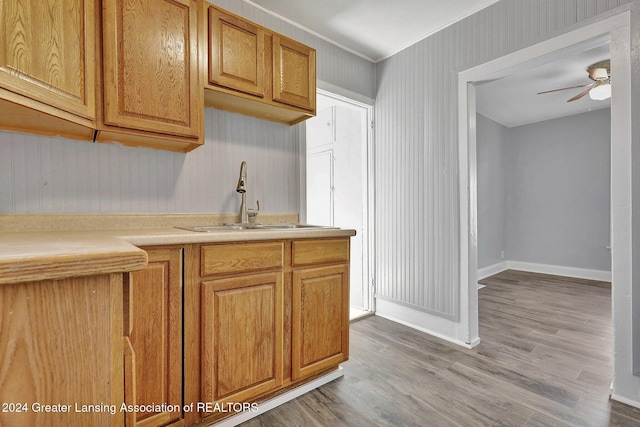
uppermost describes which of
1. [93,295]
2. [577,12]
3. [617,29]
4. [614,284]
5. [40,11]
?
[577,12]

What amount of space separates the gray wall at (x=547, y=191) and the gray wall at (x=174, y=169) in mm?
3639

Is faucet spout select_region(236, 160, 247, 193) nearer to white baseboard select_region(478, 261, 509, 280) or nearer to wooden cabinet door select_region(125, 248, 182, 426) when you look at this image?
wooden cabinet door select_region(125, 248, 182, 426)

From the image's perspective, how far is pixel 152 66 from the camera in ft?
5.05

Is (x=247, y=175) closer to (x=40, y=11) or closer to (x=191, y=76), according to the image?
(x=191, y=76)

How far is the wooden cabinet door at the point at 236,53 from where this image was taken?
1.73m

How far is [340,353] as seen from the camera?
1.91 m

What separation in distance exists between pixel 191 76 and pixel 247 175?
0.78 metres

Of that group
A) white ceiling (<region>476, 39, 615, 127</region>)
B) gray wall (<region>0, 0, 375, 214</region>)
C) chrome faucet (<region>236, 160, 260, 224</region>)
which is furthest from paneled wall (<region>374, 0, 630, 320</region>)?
chrome faucet (<region>236, 160, 260, 224</region>)

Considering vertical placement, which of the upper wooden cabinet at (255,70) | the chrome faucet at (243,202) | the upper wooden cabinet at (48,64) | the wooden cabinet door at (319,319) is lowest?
the wooden cabinet door at (319,319)

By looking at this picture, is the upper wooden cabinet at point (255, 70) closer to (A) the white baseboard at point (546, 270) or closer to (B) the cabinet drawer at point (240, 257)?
(B) the cabinet drawer at point (240, 257)

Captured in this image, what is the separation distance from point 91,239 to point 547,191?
6.30 meters

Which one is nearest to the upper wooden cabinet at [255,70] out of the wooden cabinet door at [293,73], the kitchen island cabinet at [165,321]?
the wooden cabinet door at [293,73]

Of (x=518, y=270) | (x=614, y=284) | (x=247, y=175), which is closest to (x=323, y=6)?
(x=247, y=175)

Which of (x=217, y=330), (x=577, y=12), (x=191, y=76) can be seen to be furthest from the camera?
(x=577, y=12)
